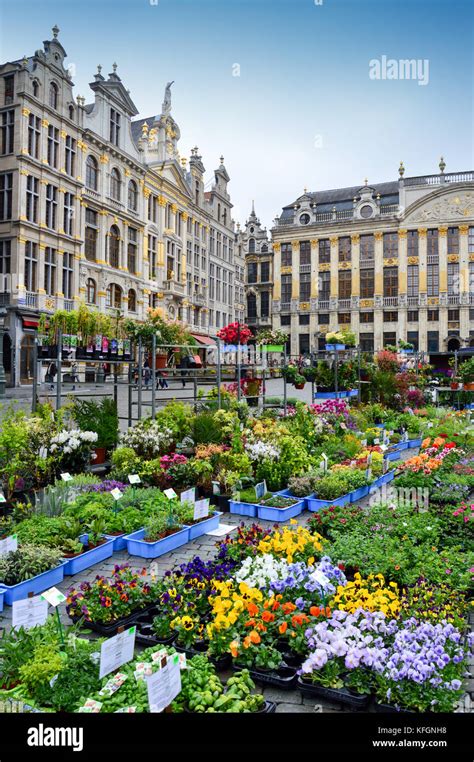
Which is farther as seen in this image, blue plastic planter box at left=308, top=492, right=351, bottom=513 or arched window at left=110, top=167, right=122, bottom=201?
arched window at left=110, top=167, right=122, bottom=201

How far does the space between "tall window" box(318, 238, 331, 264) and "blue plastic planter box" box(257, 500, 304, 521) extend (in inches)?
1962

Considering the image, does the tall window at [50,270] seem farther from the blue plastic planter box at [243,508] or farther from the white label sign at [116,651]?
the white label sign at [116,651]

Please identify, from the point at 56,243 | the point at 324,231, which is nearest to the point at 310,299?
the point at 324,231

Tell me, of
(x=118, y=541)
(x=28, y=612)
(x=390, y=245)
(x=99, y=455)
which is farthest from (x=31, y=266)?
(x=390, y=245)

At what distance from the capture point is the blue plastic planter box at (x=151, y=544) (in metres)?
6.17

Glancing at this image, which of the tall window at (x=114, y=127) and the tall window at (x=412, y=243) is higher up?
the tall window at (x=114, y=127)

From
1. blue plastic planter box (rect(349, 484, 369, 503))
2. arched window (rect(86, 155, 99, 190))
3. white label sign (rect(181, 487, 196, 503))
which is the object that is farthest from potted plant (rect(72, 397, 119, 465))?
arched window (rect(86, 155, 99, 190))

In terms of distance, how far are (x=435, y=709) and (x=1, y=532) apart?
4653 millimetres

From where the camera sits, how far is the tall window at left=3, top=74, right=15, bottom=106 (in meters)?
27.1

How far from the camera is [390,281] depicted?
52938 millimetres

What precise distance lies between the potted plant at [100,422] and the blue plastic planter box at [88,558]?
151 inches

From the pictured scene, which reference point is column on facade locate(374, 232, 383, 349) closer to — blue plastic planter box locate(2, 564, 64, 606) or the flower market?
the flower market

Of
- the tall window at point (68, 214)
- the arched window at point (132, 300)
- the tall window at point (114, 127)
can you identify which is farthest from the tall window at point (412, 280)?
the tall window at point (68, 214)

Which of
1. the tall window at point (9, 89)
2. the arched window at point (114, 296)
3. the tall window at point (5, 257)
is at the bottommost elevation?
the arched window at point (114, 296)
